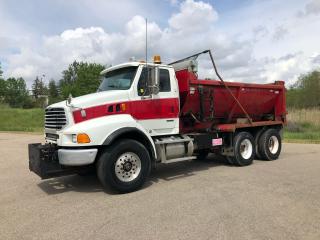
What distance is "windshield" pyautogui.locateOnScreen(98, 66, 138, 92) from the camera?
25.9ft

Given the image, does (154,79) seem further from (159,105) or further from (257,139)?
(257,139)

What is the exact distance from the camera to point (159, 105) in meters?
8.27

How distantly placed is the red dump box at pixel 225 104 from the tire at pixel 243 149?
0.33 metres

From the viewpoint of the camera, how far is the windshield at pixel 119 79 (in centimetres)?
789

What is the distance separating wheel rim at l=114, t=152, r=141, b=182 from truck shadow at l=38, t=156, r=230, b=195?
39 centimetres

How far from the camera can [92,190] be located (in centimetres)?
743

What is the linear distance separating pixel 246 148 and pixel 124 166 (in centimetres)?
477

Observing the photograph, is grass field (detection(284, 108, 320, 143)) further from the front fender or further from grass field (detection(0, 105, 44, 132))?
grass field (detection(0, 105, 44, 132))

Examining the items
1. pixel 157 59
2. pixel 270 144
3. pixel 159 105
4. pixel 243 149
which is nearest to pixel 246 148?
pixel 243 149

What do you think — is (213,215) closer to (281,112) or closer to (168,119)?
→ (168,119)

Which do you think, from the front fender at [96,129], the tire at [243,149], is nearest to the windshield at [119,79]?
the front fender at [96,129]

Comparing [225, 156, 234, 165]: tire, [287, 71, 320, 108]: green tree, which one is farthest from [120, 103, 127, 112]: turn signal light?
[287, 71, 320, 108]: green tree

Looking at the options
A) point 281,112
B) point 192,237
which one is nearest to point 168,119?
point 192,237

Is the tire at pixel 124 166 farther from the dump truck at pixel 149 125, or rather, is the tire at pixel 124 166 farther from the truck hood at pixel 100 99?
the truck hood at pixel 100 99
